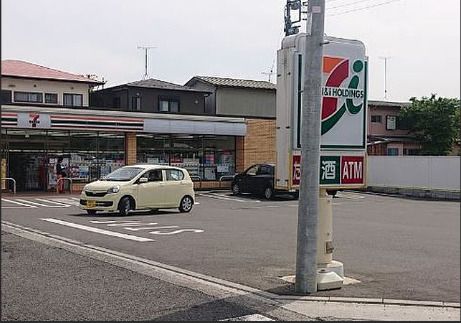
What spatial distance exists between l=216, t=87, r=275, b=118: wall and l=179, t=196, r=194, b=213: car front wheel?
47.0 ft

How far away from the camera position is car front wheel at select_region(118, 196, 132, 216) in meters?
13.8

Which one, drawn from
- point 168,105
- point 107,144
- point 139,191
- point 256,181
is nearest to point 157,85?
point 168,105

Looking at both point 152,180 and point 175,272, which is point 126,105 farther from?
point 175,272

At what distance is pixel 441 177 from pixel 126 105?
2501 cm

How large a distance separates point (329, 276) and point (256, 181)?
1590cm

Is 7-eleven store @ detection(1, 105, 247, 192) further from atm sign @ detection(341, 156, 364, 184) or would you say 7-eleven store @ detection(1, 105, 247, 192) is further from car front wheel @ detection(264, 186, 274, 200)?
atm sign @ detection(341, 156, 364, 184)

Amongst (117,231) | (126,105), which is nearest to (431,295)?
(117,231)

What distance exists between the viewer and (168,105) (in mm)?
28391

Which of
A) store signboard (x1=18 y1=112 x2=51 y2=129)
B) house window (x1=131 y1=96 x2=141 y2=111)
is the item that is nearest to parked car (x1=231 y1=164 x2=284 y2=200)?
house window (x1=131 y1=96 x2=141 y2=111)

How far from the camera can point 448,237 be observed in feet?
10.4

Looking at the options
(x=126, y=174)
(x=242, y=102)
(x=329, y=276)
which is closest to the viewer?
(x=329, y=276)

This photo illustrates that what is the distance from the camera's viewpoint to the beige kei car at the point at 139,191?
545 inches

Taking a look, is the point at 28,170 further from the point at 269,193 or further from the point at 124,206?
the point at 124,206

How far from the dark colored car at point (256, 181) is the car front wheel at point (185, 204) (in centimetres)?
611
